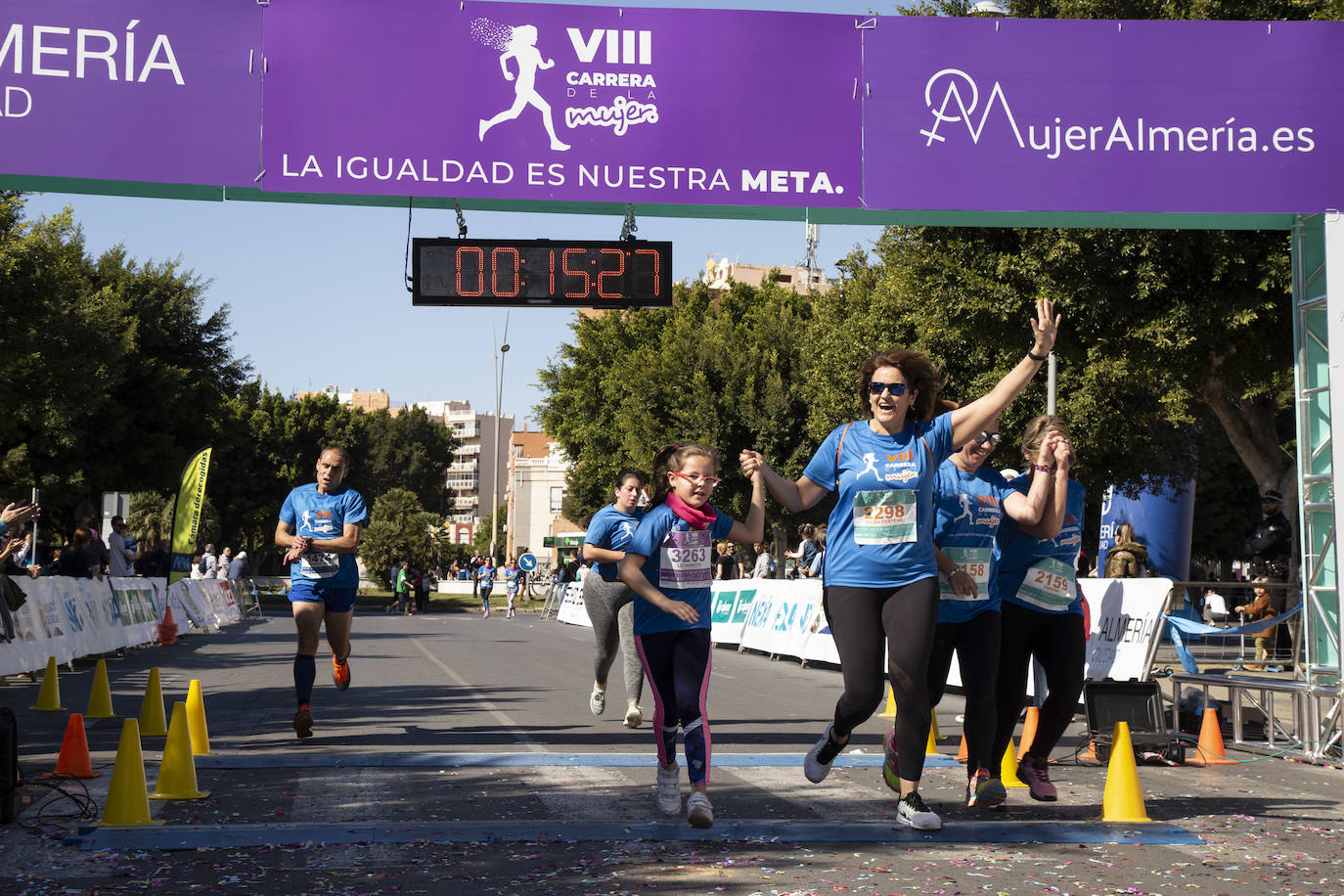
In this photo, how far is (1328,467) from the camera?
1023cm

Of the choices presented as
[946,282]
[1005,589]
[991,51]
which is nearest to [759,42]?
[991,51]

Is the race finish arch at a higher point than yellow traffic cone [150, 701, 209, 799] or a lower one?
higher

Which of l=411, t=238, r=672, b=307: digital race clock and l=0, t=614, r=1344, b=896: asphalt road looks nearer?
l=0, t=614, r=1344, b=896: asphalt road

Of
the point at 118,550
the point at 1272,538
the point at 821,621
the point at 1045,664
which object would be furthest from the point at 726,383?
the point at 1045,664

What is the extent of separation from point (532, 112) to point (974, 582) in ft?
16.1

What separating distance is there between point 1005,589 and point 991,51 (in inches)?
184

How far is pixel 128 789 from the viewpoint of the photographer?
638 cm

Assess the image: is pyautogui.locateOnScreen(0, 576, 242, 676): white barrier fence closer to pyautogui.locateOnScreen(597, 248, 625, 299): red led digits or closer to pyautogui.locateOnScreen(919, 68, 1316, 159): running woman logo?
pyautogui.locateOnScreen(597, 248, 625, 299): red led digits

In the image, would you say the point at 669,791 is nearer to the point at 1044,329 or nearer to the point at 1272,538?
the point at 1044,329

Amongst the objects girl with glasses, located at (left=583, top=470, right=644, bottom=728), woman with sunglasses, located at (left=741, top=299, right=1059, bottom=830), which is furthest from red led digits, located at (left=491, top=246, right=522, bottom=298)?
woman with sunglasses, located at (left=741, top=299, right=1059, bottom=830)

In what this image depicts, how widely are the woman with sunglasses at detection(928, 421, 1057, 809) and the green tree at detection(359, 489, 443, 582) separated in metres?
60.4

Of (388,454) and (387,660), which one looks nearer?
(387,660)

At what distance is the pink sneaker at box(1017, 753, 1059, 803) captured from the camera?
7105 millimetres

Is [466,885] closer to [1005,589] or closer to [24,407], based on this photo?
[1005,589]
